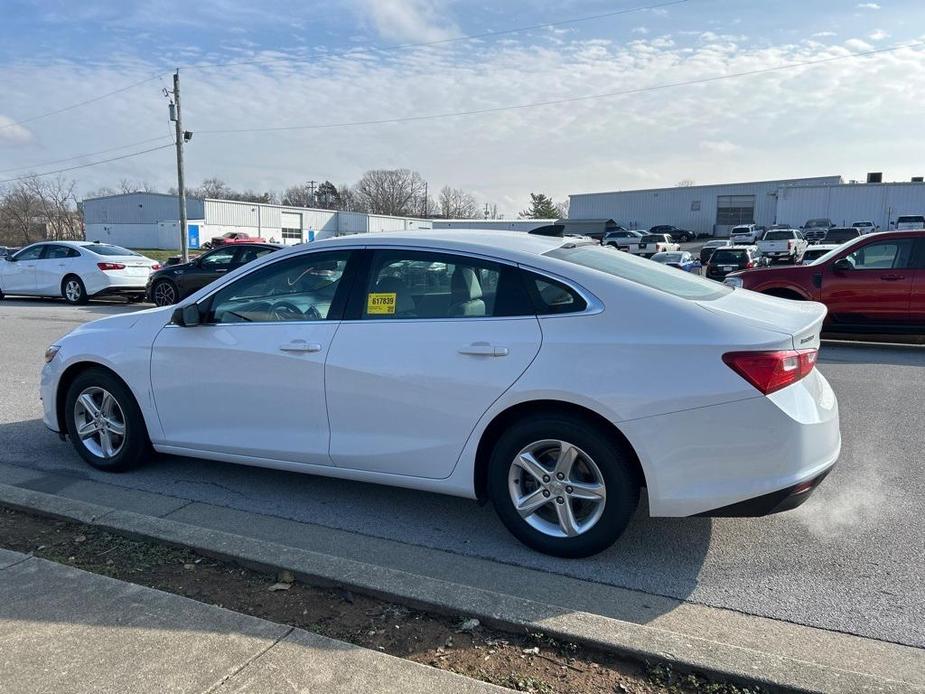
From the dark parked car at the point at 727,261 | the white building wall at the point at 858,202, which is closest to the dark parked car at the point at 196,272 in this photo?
the dark parked car at the point at 727,261

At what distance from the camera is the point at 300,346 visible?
401 centimetres

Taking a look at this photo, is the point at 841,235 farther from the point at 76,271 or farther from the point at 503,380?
the point at 503,380

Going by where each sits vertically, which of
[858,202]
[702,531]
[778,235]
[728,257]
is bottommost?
[702,531]

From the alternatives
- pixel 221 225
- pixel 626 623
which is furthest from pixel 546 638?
pixel 221 225

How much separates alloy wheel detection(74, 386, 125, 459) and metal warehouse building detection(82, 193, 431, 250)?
61839mm

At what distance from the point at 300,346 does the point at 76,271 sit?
1540 centimetres

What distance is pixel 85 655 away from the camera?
2.67m

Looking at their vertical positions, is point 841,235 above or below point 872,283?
above

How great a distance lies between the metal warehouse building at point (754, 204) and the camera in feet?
192

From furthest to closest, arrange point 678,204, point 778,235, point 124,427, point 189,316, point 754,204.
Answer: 1. point 678,204
2. point 754,204
3. point 778,235
4. point 124,427
5. point 189,316

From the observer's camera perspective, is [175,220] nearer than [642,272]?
No

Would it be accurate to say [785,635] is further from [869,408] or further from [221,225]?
[221,225]

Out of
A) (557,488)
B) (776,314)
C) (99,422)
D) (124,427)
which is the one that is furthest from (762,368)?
(99,422)

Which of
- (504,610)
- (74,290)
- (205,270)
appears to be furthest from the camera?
(74,290)
